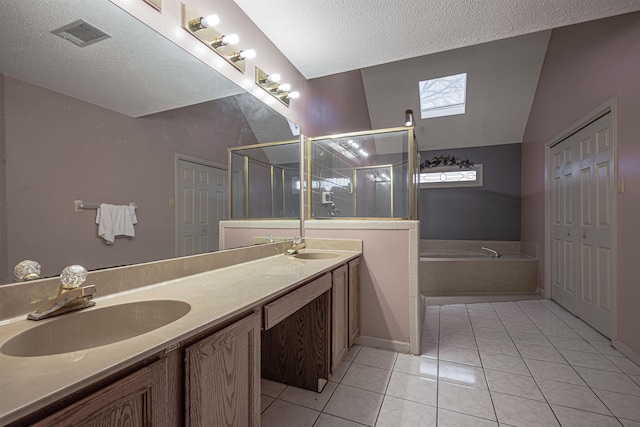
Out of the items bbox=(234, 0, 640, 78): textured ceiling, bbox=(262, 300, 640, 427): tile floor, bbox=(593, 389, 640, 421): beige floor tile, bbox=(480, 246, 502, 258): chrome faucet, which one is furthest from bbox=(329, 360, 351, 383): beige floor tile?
bbox=(480, 246, 502, 258): chrome faucet

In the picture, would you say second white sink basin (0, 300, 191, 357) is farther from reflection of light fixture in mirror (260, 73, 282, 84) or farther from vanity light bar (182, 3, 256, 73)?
reflection of light fixture in mirror (260, 73, 282, 84)

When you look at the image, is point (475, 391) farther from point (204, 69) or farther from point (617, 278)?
point (204, 69)

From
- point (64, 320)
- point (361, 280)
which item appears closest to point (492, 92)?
point (361, 280)

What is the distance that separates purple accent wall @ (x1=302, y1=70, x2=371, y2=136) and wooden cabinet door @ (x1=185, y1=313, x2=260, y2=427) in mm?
2043

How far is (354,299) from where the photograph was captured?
7.14ft

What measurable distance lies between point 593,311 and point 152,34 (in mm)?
3903

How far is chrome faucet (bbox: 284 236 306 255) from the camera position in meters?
2.22

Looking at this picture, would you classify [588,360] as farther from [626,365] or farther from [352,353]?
[352,353]

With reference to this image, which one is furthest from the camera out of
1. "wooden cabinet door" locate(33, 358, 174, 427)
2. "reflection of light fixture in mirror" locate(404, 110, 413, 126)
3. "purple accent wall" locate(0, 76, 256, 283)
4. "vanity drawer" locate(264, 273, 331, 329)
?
"reflection of light fixture in mirror" locate(404, 110, 413, 126)

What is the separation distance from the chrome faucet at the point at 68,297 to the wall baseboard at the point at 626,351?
10.5 ft

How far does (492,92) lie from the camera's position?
4090 millimetres

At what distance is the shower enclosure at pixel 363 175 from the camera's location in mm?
2434

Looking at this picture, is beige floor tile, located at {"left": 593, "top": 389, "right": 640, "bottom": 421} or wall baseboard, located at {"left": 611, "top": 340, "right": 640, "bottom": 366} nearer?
beige floor tile, located at {"left": 593, "top": 389, "right": 640, "bottom": 421}

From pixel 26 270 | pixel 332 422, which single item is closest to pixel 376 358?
pixel 332 422
